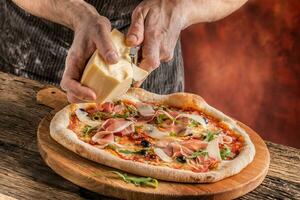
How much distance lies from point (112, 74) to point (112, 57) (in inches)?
4.2

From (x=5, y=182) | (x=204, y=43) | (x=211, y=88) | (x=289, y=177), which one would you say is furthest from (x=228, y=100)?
(x=5, y=182)

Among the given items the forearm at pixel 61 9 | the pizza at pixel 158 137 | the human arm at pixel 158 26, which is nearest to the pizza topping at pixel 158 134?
the pizza at pixel 158 137

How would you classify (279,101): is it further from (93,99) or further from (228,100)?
(93,99)

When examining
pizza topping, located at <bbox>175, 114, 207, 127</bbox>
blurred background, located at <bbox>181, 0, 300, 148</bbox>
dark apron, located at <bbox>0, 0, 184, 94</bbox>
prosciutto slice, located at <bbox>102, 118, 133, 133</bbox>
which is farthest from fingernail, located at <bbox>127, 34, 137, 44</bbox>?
blurred background, located at <bbox>181, 0, 300, 148</bbox>

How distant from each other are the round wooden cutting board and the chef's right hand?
0.71 feet

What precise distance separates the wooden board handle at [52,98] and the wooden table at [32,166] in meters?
0.03

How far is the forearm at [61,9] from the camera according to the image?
2.59m

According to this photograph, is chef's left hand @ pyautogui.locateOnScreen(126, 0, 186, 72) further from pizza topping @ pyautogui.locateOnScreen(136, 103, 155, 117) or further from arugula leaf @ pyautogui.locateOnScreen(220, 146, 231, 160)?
arugula leaf @ pyautogui.locateOnScreen(220, 146, 231, 160)

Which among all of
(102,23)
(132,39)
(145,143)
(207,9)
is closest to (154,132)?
(145,143)

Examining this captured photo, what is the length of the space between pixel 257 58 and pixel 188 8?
191cm

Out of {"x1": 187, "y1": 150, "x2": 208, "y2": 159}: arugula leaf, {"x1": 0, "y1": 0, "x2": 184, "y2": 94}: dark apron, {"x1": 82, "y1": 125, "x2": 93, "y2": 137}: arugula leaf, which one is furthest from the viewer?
{"x1": 0, "y1": 0, "x2": 184, "y2": 94}: dark apron

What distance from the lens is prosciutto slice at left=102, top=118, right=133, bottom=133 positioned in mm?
2572

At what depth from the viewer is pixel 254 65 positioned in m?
4.70

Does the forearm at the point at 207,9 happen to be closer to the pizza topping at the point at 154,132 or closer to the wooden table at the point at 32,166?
the pizza topping at the point at 154,132
